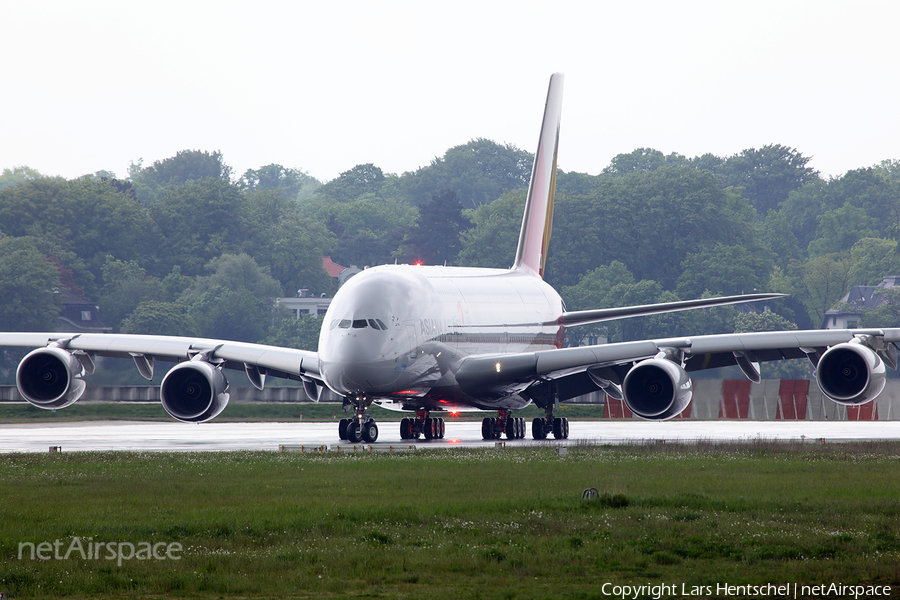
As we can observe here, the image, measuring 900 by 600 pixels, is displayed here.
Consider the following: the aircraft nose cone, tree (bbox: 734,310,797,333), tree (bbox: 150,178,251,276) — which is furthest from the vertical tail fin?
tree (bbox: 150,178,251,276)

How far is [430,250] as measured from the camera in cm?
14088

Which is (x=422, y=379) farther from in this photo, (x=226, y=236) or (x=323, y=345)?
(x=226, y=236)

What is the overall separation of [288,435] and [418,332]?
8039mm

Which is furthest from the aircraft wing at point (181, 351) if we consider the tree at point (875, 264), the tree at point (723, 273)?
the tree at point (875, 264)

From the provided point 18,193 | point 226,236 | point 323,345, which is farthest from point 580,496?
point 226,236

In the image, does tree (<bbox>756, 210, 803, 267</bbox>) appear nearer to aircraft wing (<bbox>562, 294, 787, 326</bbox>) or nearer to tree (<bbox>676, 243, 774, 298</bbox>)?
tree (<bbox>676, 243, 774, 298</bbox>)

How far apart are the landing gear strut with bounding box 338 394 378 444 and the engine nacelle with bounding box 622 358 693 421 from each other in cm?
646

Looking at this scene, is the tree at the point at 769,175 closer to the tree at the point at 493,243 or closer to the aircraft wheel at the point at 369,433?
the tree at the point at 493,243

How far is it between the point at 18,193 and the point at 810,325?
75838 mm

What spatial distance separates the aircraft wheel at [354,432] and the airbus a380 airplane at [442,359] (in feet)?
0.08

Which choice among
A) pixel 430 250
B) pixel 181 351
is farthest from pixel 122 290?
pixel 181 351

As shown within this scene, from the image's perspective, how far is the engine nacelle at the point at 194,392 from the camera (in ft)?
106

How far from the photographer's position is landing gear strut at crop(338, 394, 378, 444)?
3212 cm

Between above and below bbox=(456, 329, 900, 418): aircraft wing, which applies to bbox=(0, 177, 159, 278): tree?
above
